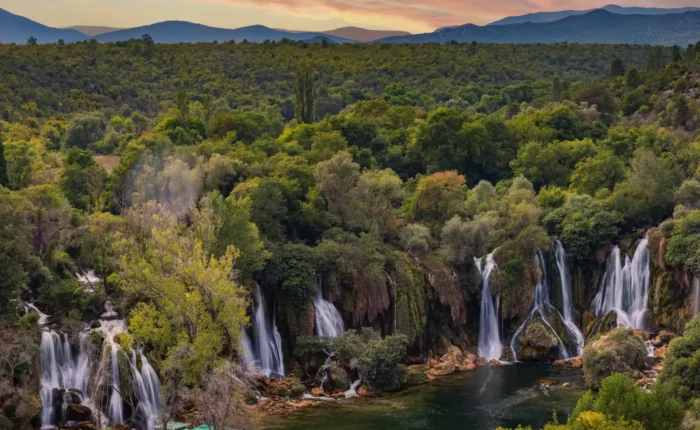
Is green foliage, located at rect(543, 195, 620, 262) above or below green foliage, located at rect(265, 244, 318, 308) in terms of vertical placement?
above

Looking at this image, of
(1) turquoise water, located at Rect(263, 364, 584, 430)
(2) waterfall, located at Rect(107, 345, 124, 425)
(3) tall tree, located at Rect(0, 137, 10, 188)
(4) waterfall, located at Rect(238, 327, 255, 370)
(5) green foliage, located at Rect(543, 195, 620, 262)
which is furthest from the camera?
(5) green foliage, located at Rect(543, 195, 620, 262)

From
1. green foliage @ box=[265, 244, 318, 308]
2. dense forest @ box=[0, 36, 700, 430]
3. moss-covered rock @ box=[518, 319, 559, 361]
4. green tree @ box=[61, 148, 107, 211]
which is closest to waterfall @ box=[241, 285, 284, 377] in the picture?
dense forest @ box=[0, 36, 700, 430]

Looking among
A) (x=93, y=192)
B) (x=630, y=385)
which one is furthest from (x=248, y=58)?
(x=630, y=385)

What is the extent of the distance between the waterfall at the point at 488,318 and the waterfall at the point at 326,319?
976 centimetres

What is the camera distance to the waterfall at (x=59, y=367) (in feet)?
129

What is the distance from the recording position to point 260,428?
40125 millimetres

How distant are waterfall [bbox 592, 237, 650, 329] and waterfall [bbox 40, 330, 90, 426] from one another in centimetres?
3255

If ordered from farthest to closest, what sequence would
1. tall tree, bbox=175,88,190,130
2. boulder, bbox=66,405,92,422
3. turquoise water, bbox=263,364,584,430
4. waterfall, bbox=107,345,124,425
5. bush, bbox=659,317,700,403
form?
tall tree, bbox=175,88,190,130 → turquoise water, bbox=263,364,584,430 → waterfall, bbox=107,345,124,425 → boulder, bbox=66,405,92,422 → bush, bbox=659,317,700,403

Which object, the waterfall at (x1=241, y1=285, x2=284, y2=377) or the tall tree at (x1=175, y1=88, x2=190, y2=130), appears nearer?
the waterfall at (x1=241, y1=285, x2=284, y2=377)

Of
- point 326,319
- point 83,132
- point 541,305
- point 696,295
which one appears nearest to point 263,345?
point 326,319

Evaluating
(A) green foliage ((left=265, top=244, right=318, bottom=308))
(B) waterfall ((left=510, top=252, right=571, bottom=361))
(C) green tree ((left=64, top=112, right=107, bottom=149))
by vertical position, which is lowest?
(B) waterfall ((left=510, top=252, right=571, bottom=361))

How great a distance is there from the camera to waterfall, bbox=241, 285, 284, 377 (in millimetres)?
48125

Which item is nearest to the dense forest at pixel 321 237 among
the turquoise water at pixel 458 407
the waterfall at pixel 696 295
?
the waterfall at pixel 696 295

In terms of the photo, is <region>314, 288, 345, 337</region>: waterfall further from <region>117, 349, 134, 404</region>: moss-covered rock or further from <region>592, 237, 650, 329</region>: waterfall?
<region>592, 237, 650, 329</region>: waterfall
